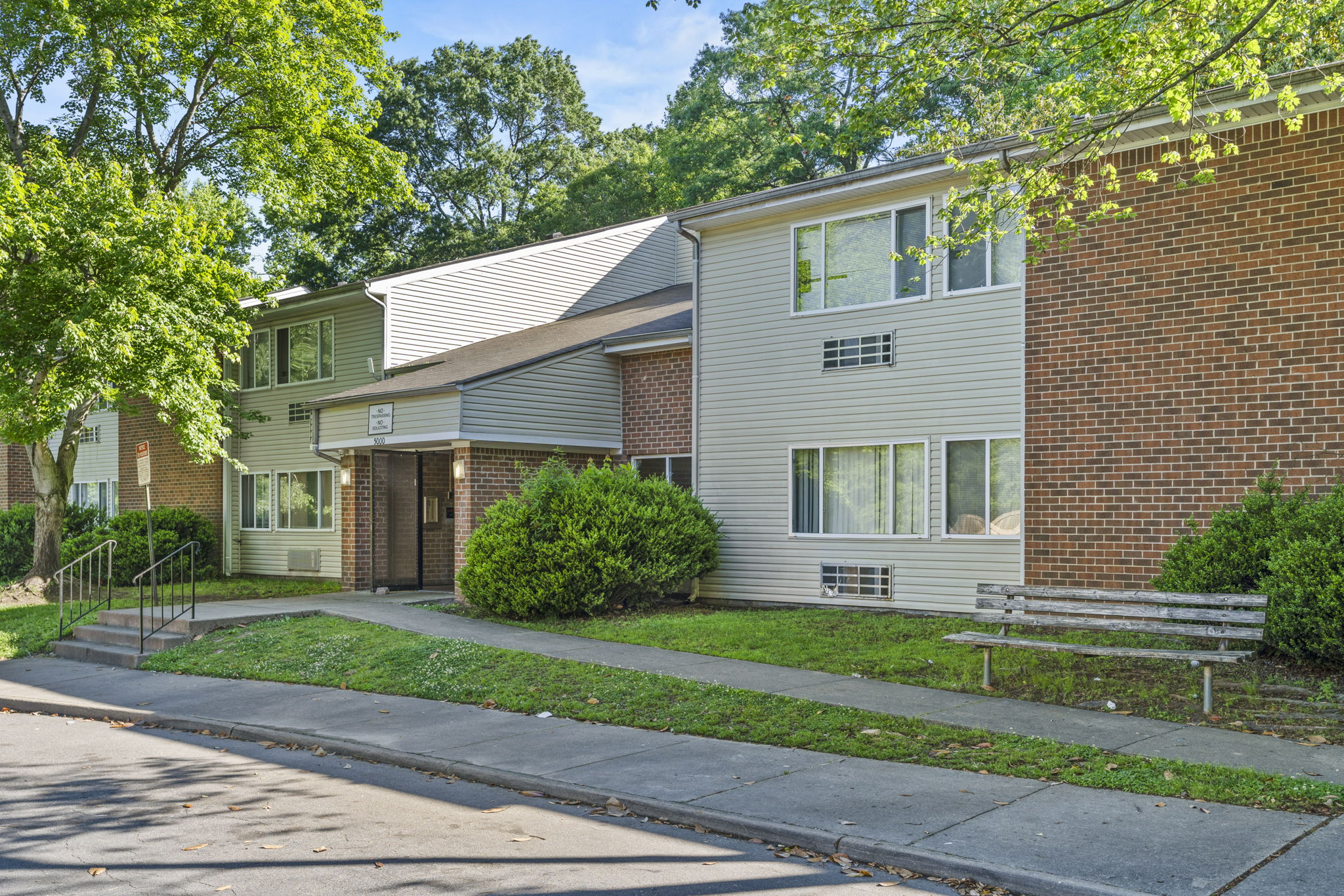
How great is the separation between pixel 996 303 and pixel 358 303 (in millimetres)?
13294

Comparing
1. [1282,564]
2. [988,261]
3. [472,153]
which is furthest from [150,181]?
[472,153]

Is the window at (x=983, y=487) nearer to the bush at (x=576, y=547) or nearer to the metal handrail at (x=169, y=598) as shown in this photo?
the bush at (x=576, y=547)

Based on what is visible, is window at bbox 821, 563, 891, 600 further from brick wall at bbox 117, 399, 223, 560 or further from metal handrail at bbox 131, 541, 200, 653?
brick wall at bbox 117, 399, 223, 560

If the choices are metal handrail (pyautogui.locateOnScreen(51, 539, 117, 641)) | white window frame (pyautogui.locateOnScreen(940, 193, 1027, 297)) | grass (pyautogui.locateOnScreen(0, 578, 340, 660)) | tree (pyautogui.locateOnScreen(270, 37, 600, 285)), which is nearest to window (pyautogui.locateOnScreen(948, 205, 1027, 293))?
white window frame (pyautogui.locateOnScreen(940, 193, 1027, 297))

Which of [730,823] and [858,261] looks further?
[858,261]

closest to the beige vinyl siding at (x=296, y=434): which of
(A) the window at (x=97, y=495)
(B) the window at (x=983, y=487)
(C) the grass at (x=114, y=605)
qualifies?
(C) the grass at (x=114, y=605)

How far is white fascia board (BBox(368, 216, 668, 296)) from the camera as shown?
21.0m

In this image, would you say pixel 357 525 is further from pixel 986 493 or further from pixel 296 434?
pixel 986 493

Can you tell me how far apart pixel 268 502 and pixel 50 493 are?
437cm

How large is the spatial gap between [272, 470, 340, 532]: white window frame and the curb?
1330 centimetres

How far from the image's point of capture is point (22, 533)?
27531mm

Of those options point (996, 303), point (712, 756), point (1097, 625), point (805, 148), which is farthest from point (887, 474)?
point (805, 148)

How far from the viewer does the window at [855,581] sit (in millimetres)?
15133

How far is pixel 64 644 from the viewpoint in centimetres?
1476
